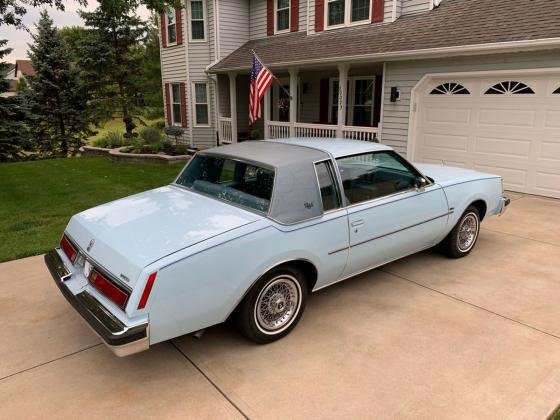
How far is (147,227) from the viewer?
128 inches

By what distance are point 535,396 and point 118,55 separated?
76.7 ft

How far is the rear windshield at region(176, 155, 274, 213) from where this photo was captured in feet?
11.7

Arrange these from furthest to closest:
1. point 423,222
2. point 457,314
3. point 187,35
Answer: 1. point 187,35
2. point 423,222
3. point 457,314

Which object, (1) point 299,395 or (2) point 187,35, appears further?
(2) point 187,35

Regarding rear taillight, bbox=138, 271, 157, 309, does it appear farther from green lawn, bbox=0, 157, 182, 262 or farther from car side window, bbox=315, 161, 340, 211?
green lawn, bbox=0, 157, 182, 262

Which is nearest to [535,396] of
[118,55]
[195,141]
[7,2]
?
[7,2]

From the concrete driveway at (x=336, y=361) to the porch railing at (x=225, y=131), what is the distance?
11.9 metres

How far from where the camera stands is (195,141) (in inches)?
660

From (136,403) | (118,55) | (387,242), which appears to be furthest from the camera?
(118,55)

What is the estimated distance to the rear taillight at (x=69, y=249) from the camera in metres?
3.53

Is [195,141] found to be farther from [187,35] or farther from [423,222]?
[423,222]

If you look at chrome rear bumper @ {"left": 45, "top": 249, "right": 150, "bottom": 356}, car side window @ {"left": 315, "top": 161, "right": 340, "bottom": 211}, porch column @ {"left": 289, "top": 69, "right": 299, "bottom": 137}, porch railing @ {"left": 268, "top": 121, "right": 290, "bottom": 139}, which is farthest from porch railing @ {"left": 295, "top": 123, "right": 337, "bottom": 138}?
chrome rear bumper @ {"left": 45, "top": 249, "right": 150, "bottom": 356}

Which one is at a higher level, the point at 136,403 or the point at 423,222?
the point at 423,222

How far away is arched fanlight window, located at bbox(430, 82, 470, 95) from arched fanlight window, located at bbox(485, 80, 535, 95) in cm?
55
